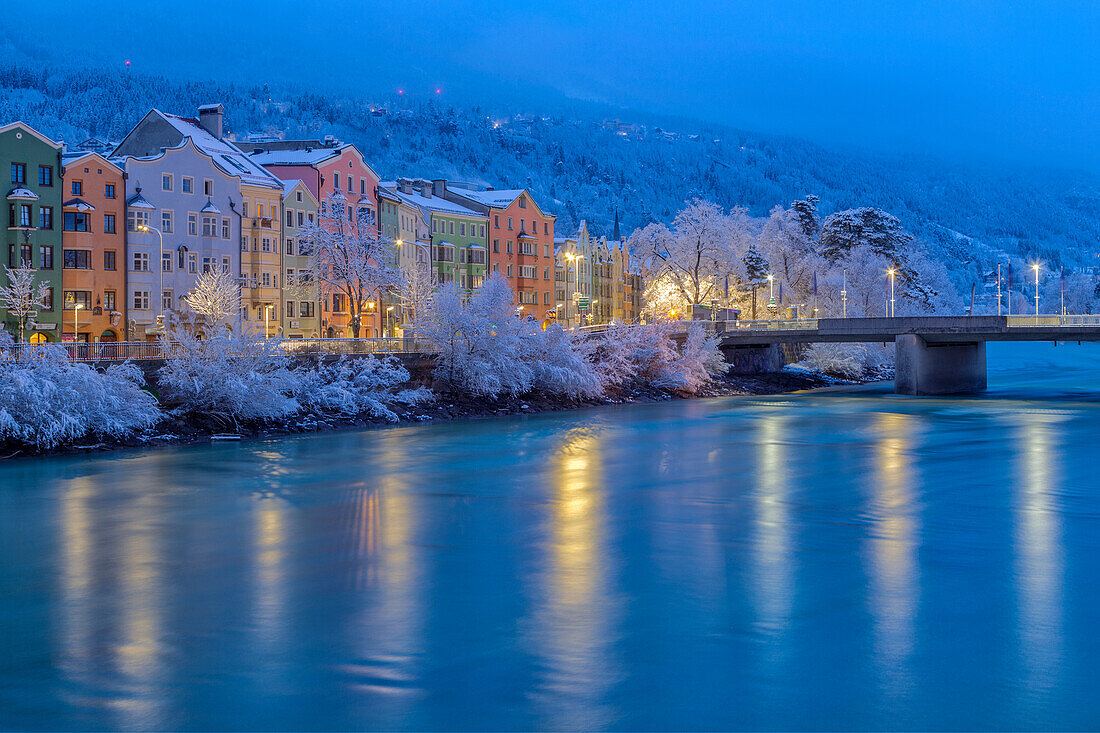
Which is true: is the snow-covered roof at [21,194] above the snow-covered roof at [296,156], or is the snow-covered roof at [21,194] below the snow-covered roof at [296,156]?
below

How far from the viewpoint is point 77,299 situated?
7069 cm

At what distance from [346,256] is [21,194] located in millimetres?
21134

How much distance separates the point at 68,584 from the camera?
935 inches

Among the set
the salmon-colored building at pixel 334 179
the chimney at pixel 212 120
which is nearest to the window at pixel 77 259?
the salmon-colored building at pixel 334 179

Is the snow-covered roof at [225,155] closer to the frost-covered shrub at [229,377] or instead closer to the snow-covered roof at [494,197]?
the frost-covered shrub at [229,377]

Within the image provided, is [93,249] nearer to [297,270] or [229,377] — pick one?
[297,270]

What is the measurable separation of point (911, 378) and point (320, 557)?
209 feet

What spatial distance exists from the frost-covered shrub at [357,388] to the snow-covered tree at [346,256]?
54.1 ft

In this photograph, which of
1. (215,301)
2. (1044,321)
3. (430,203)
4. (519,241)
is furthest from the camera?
(519,241)

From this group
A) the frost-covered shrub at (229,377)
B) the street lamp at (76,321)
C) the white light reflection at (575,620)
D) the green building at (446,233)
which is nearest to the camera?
the white light reflection at (575,620)

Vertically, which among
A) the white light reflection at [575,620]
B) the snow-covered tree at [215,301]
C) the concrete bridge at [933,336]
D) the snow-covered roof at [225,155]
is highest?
the snow-covered roof at [225,155]

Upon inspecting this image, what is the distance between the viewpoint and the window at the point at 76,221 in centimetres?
7000

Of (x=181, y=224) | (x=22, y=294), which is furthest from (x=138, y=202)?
(x=22, y=294)

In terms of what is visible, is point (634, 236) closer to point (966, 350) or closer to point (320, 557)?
point (966, 350)
